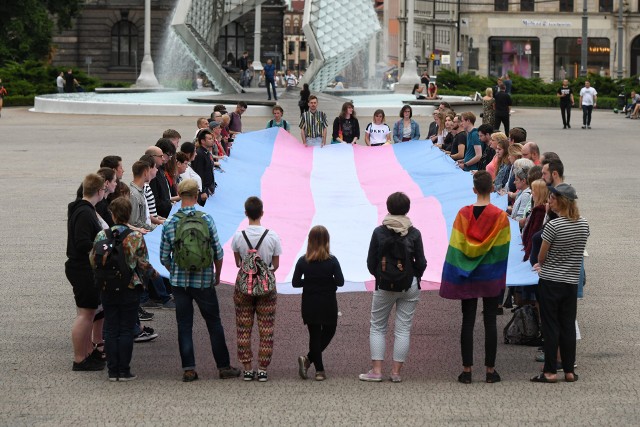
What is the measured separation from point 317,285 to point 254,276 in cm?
48

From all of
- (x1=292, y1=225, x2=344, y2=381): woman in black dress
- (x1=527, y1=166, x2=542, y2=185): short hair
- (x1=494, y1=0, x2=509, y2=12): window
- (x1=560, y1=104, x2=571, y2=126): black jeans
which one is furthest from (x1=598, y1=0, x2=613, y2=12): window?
(x1=292, y1=225, x2=344, y2=381): woman in black dress

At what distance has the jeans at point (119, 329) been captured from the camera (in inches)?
393

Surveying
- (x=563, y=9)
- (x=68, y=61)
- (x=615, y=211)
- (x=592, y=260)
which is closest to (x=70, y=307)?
(x=592, y=260)

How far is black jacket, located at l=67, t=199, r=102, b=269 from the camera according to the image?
400 inches

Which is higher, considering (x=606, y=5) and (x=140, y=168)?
(x=606, y=5)

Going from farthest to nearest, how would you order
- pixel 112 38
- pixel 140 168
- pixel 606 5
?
pixel 606 5 → pixel 112 38 → pixel 140 168

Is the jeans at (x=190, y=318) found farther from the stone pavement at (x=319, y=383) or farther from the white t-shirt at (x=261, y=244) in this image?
the white t-shirt at (x=261, y=244)

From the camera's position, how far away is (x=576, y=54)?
320 feet

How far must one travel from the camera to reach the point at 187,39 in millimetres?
48781

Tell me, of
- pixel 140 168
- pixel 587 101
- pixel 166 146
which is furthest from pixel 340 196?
pixel 587 101

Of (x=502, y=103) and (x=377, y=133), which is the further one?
(x=502, y=103)

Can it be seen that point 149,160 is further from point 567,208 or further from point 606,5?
point 606,5

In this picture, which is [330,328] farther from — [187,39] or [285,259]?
[187,39]

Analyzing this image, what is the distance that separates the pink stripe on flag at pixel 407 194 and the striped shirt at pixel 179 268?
148 cm
